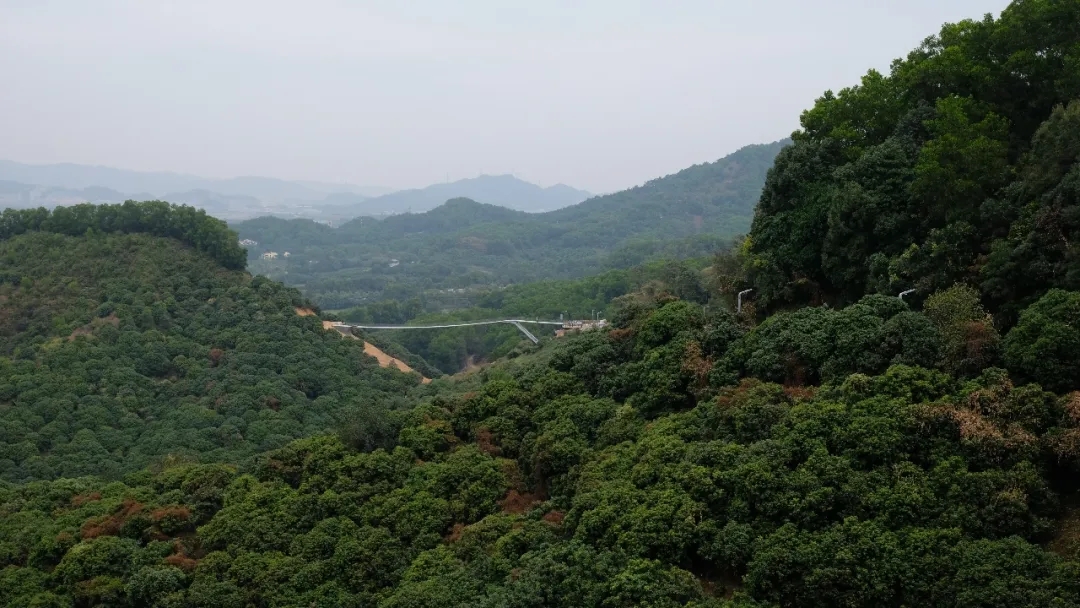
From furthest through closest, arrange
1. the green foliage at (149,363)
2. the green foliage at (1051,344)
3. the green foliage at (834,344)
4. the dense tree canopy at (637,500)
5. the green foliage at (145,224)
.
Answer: the green foliage at (145,224), the green foliage at (149,363), the green foliage at (834,344), the green foliage at (1051,344), the dense tree canopy at (637,500)

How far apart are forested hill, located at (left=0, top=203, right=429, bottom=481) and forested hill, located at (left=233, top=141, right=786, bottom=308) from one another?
42.3 m

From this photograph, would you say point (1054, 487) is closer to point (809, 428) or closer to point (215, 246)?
point (809, 428)

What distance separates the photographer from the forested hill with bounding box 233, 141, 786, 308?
265ft

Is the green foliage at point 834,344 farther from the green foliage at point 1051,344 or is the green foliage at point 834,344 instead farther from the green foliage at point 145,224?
the green foliage at point 145,224

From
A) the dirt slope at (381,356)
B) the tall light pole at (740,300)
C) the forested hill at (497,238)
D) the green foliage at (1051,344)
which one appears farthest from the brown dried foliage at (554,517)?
the forested hill at (497,238)

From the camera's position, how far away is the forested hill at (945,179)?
915cm

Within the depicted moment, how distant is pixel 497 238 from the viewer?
10100 cm

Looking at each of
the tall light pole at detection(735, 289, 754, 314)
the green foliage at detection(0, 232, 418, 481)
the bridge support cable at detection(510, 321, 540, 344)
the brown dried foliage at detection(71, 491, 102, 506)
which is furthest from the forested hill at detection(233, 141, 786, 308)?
the brown dried foliage at detection(71, 491, 102, 506)

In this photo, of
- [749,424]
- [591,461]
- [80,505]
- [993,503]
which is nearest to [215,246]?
[80,505]

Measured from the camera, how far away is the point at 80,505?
11672mm

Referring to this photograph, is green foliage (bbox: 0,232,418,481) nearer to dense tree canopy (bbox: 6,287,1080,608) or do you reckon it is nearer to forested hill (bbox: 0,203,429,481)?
forested hill (bbox: 0,203,429,481)

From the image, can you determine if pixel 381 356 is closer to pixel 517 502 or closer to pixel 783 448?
pixel 517 502

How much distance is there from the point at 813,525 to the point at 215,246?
84.4 ft

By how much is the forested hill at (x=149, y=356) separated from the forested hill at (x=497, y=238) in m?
42.3
